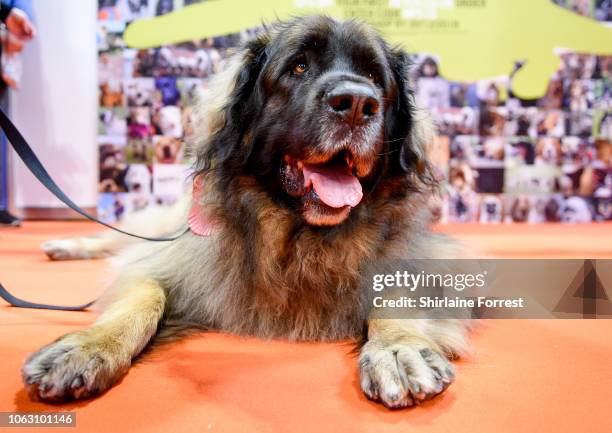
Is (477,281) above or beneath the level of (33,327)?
above

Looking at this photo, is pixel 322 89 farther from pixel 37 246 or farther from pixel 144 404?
pixel 37 246

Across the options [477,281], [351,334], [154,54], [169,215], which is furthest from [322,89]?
[154,54]

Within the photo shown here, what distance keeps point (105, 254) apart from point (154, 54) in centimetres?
251

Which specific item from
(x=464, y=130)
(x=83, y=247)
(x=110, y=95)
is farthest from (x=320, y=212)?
(x=110, y=95)

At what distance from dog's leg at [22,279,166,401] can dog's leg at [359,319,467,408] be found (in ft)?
2.08

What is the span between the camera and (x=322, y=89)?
1.57 meters

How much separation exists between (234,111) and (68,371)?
41.7 inches

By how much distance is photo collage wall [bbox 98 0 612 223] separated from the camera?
4867 mm

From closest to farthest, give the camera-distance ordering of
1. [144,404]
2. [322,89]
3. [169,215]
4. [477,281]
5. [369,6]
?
1. [144,404]
2. [322,89]
3. [477,281]
4. [169,215]
5. [369,6]

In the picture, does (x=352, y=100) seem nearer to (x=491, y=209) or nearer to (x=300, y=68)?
(x=300, y=68)

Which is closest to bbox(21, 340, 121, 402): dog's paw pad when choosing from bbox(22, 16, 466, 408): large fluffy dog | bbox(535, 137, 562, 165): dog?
bbox(22, 16, 466, 408): large fluffy dog

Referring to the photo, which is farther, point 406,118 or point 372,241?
point 406,118

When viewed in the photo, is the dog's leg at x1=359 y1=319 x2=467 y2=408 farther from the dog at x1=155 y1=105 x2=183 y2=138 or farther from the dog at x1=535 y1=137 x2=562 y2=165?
the dog at x1=535 y1=137 x2=562 y2=165

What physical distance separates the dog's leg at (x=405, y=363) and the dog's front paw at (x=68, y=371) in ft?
2.10
